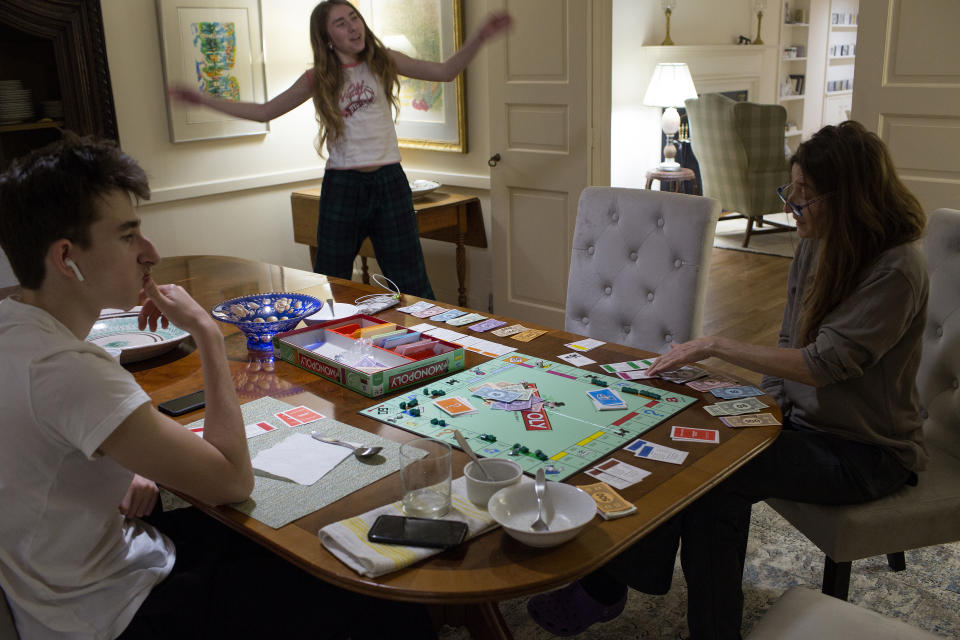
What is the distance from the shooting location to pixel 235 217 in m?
4.48

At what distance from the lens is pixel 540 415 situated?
160 cm

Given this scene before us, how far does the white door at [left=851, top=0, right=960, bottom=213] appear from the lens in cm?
289

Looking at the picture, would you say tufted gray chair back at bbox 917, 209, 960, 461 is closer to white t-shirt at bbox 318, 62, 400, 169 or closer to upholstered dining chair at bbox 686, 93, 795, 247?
white t-shirt at bbox 318, 62, 400, 169

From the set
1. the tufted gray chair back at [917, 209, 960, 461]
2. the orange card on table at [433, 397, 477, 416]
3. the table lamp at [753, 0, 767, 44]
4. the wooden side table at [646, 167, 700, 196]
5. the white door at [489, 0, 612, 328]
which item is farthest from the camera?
the table lamp at [753, 0, 767, 44]

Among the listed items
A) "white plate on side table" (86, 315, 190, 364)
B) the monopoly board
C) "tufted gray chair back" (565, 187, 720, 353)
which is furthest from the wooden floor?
"white plate on side table" (86, 315, 190, 364)

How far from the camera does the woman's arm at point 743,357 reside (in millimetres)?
1725

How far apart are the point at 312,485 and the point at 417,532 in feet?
0.86

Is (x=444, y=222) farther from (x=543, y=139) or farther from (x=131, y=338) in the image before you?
(x=131, y=338)

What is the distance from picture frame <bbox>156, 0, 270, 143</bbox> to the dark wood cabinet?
34 cm

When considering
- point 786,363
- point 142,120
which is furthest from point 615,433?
point 142,120

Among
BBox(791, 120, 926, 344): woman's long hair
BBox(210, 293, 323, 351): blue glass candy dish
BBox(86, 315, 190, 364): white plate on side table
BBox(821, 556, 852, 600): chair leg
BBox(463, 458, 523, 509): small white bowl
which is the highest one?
BBox(791, 120, 926, 344): woman's long hair

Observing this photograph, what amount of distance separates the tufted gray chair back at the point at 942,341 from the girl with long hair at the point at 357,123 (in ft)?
5.89

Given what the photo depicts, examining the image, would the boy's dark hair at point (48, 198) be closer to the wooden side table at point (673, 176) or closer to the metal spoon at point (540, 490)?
the metal spoon at point (540, 490)

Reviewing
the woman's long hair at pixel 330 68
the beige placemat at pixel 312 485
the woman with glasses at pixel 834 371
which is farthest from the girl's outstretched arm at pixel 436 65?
the beige placemat at pixel 312 485
